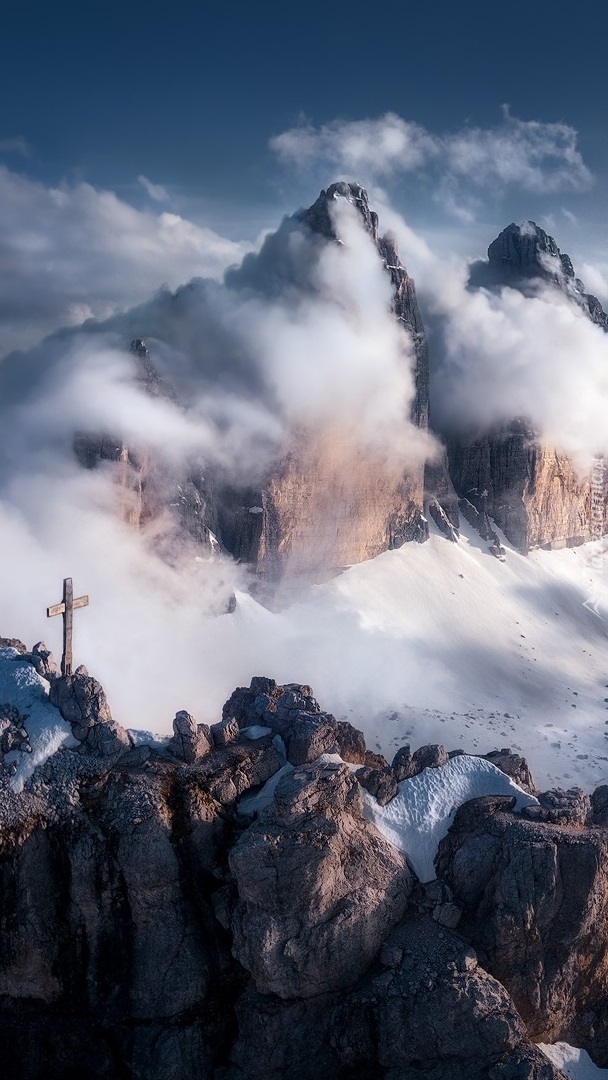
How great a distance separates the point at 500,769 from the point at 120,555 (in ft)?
83.1

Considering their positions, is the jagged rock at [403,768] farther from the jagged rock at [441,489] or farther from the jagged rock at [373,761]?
the jagged rock at [441,489]

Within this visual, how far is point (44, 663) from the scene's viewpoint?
21.0 m

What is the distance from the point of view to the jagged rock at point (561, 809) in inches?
730

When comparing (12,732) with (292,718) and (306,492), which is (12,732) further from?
(306,492)

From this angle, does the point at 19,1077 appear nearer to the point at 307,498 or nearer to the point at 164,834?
the point at 164,834

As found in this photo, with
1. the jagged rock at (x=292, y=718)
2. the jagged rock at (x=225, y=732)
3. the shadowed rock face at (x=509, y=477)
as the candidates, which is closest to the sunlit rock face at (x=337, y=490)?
the shadowed rock face at (x=509, y=477)

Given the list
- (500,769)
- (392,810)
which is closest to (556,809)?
(500,769)

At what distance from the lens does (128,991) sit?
16.4 metres

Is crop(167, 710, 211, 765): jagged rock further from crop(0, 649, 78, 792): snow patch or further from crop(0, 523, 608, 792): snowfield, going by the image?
crop(0, 523, 608, 792): snowfield

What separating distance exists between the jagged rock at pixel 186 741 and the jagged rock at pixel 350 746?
4.08 metres

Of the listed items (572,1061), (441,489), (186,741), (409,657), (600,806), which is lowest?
(572,1061)

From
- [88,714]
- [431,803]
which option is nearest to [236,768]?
[88,714]

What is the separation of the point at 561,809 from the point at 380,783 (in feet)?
15.6

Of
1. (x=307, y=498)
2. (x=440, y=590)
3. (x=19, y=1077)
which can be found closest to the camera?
(x=19, y=1077)
